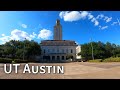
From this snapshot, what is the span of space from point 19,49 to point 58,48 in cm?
128

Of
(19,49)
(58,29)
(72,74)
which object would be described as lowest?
(72,74)

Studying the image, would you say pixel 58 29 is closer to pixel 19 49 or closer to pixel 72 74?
pixel 72 74

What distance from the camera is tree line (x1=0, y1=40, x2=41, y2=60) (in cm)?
679

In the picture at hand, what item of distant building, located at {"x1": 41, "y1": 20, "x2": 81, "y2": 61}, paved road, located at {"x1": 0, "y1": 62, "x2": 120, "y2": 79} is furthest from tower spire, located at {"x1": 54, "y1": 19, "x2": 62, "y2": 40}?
paved road, located at {"x1": 0, "y1": 62, "x2": 120, "y2": 79}

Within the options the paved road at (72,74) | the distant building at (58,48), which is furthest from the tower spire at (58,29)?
the paved road at (72,74)

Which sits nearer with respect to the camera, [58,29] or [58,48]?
[58,29]

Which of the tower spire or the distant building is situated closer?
the tower spire

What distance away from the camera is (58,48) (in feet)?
26.4

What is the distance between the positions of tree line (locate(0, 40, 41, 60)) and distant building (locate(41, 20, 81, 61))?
0.79 feet

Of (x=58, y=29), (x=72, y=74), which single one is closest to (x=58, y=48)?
(x=72, y=74)

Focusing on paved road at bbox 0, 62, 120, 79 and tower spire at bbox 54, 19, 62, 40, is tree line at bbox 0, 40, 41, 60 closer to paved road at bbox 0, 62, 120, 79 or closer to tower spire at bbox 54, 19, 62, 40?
paved road at bbox 0, 62, 120, 79
